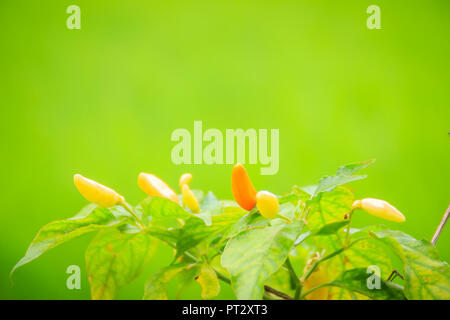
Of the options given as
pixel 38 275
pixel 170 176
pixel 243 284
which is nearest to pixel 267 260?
pixel 243 284

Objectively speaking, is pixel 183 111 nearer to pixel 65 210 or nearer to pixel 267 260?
pixel 65 210

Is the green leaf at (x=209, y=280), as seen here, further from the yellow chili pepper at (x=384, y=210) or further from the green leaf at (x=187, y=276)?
the yellow chili pepper at (x=384, y=210)

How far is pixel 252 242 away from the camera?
292 millimetres

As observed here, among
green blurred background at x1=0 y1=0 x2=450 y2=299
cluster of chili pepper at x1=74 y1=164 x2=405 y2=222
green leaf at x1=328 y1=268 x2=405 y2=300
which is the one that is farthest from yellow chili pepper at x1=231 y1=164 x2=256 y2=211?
green blurred background at x1=0 y1=0 x2=450 y2=299

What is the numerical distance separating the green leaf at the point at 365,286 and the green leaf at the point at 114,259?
19 centimetres

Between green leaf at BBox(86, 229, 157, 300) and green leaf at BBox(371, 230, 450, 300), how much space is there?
0.76 ft

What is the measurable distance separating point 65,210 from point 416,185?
1.05 meters

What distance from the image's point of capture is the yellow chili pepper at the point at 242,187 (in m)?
0.34

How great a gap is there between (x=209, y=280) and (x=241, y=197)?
0.09m

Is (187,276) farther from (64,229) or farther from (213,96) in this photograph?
(213,96)

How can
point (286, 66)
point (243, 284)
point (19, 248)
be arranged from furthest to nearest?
point (286, 66) → point (19, 248) → point (243, 284)

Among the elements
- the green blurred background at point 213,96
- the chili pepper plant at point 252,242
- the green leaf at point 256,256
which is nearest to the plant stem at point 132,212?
the chili pepper plant at point 252,242

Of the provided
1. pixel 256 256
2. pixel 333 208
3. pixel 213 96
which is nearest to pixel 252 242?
pixel 256 256

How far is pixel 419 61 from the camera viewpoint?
121cm
